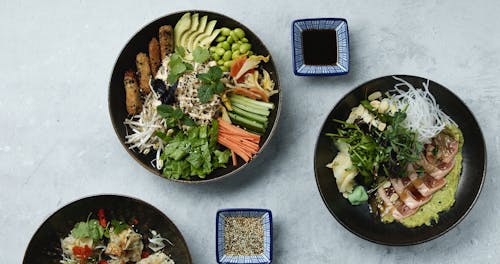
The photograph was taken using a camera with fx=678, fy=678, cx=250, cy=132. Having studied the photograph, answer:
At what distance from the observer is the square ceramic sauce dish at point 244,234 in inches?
166

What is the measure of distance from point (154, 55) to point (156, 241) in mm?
1175

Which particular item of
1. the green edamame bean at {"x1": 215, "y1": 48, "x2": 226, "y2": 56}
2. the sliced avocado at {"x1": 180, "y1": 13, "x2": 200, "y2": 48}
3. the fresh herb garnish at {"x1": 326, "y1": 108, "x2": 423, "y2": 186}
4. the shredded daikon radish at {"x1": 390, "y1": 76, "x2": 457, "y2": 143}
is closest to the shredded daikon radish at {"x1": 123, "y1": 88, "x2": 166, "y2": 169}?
the sliced avocado at {"x1": 180, "y1": 13, "x2": 200, "y2": 48}

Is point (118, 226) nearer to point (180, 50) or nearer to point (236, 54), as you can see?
point (180, 50)

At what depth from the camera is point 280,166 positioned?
4.42 meters

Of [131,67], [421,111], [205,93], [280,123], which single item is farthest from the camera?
[280,123]

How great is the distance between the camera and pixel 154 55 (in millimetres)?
4309

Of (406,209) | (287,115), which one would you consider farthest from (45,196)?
(406,209)

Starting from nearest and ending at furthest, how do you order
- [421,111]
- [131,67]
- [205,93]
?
[205,93]
[421,111]
[131,67]

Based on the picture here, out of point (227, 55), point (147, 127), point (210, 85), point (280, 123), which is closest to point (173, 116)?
point (147, 127)

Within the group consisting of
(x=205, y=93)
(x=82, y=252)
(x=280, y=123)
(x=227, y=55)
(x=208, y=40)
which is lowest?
(x=82, y=252)

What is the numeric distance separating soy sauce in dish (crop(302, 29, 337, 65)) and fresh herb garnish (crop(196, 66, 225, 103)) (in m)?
0.60

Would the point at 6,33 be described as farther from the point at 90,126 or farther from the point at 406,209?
the point at 406,209

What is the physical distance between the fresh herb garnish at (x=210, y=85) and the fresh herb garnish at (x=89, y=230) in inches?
40.1

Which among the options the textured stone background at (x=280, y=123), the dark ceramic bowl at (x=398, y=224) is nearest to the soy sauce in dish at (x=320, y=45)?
the textured stone background at (x=280, y=123)
